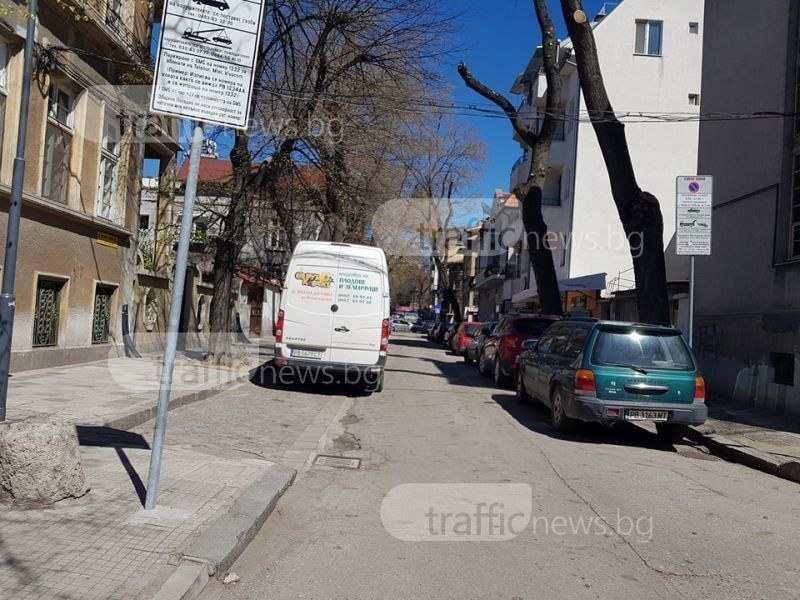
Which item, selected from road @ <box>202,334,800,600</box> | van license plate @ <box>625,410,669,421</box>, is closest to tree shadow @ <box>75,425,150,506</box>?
road @ <box>202,334,800,600</box>

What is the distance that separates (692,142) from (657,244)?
1739 cm

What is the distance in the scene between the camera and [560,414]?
9.71 meters

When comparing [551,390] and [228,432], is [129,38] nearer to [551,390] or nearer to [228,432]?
[228,432]

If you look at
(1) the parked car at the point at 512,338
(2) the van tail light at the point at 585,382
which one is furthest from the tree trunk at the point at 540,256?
(2) the van tail light at the point at 585,382

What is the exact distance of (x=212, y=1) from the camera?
504cm

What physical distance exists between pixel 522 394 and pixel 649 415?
3.98 metres

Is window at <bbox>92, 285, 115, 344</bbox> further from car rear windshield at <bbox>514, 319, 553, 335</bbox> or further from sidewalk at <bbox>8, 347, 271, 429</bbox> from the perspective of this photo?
car rear windshield at <bbox>514, 319, 553, 335</bbox>

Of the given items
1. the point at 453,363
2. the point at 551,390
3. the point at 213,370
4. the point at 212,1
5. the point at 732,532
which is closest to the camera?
the point at 212,1

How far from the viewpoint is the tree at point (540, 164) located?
1895cm

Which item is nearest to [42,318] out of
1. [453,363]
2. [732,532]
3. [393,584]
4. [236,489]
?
[236,489]

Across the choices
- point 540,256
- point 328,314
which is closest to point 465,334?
point 540,256

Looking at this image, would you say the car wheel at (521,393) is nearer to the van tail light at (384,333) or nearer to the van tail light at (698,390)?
the van tail light at (384,333)

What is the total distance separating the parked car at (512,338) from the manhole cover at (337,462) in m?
7.77

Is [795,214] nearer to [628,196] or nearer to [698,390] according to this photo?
[628,196]
